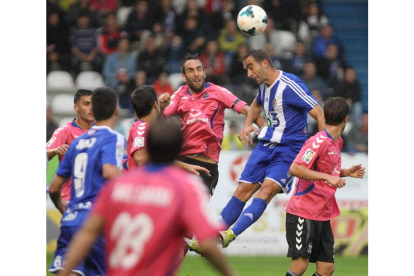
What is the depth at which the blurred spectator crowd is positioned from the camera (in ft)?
47.0

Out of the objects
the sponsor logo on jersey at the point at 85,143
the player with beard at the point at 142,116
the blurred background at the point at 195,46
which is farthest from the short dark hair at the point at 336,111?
the blurred background at the point at 195,46

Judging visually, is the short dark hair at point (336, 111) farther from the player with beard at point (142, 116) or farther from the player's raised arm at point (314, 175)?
the player with beard at point (142, 116)

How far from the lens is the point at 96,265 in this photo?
18.1 ft

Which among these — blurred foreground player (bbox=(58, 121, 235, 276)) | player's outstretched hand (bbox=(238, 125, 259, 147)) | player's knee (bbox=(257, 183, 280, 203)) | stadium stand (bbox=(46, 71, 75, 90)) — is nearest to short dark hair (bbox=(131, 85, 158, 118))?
player's outstretched hand (bbox=(238, 125, 259, 147))

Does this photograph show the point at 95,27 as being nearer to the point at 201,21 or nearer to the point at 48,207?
the point at 201,21

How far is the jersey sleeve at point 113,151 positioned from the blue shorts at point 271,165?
10.00 ft

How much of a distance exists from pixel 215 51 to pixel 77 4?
321 cm

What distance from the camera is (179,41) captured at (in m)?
15.0

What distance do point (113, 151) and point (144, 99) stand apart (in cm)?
156

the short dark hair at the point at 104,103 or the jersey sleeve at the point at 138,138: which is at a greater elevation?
the short dark hair at the point at 104,103

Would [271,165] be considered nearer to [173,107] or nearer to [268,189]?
[268,189]

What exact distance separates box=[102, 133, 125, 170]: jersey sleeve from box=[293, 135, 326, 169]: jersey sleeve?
195 cm

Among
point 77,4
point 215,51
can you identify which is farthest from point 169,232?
point 77,4

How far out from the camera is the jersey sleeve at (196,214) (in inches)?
141
